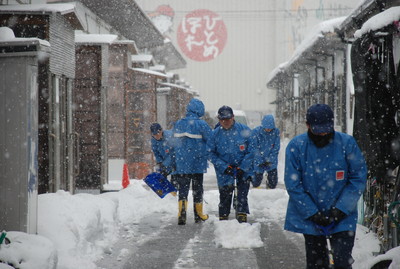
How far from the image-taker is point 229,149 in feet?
29.0

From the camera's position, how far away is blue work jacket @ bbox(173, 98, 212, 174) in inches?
372

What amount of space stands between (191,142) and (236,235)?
2.10 meters

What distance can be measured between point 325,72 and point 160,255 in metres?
Answer: 13.1

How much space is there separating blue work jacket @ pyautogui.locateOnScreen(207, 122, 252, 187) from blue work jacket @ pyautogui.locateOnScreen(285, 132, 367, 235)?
163 inches

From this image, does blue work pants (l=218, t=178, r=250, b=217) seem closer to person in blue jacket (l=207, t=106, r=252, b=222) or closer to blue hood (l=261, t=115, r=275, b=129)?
person in blue jacket (l=207, t=106, r=252, b=222)

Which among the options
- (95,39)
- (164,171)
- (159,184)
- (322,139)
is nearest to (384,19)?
(322,139)

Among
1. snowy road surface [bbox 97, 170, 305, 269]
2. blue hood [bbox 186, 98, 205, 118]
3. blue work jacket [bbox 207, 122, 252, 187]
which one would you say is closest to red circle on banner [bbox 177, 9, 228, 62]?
blue hood [bbox 186, 98, 205, 118]

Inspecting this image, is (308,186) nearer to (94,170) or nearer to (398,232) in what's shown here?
(398,232)

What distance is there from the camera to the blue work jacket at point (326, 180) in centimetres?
457

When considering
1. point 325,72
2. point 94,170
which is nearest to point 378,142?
point 94,170

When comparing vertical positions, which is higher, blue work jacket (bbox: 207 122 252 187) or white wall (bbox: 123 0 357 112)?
white wall (bbox: 123 0 357 112)

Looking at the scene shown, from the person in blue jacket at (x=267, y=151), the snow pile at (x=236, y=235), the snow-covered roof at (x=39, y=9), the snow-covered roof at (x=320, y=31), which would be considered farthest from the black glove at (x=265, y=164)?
the snow-covered roof at (x=39, y=9)

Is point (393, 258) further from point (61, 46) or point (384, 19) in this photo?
point (61, 46)

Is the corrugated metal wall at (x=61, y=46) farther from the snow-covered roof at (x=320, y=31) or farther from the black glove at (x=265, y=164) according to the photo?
the snow-covered roof at (x=320, y=31)
